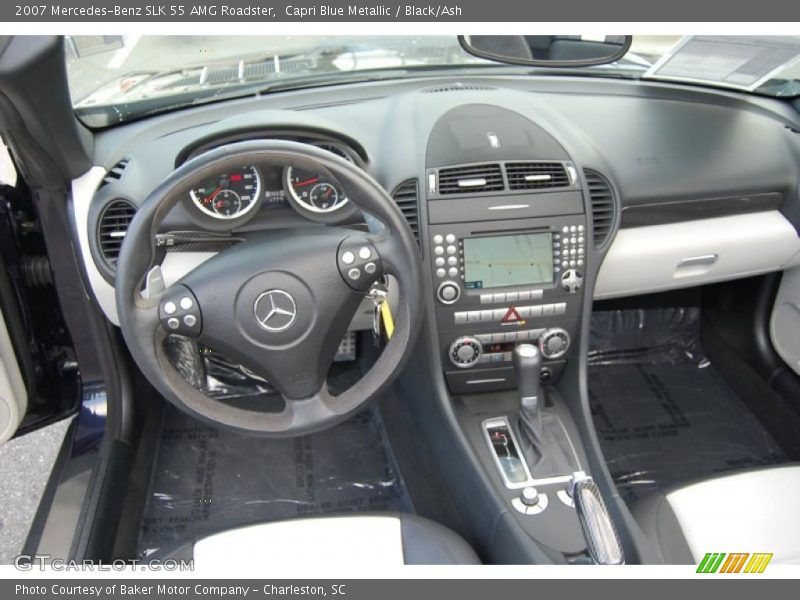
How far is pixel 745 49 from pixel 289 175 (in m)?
1.24

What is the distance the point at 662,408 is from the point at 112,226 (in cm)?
208

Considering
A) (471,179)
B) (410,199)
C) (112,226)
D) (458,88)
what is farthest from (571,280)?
(112,226)

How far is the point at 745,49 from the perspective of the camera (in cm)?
175

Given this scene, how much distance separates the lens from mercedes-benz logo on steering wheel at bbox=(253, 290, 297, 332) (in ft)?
4.45

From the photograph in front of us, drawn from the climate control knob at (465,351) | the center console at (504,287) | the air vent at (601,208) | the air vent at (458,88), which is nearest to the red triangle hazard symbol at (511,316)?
the center console at (504,287)

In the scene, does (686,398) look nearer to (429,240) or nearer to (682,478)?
(682,478)

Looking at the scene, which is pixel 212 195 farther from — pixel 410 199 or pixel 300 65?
pixel 300 65

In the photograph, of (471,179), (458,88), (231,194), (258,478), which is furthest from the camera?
(258,478)

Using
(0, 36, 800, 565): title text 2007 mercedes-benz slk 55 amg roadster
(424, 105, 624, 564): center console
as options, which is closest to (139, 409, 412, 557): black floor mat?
(0, 36, 800, 565): title text 2007 mercedes-benz slk 55 amg roadster

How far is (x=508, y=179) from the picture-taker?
178 cm

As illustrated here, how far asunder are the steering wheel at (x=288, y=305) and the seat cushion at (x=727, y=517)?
816 mm

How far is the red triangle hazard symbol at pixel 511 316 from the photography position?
73.5 inches

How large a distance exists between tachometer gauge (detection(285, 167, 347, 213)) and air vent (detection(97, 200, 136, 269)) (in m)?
0.41

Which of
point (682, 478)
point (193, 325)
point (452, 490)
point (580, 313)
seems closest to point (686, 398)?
point (682, 478)
